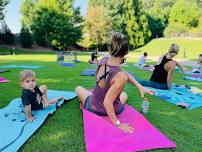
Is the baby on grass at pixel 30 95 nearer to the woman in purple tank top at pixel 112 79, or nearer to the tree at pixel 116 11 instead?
the woman in purple tank top at pixel 112 79

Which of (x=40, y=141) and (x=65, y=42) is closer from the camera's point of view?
(x=40, y=141)

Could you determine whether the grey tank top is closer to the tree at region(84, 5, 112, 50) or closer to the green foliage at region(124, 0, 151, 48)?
the tree at region(84, 5, 112, 50)

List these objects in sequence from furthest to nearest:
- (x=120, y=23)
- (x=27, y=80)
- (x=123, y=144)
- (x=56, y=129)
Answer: (x=120, y=23)
(x=27, y=80)
(x=56, y=129)
(x=123, y=144)

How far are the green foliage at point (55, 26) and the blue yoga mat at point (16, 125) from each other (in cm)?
3865

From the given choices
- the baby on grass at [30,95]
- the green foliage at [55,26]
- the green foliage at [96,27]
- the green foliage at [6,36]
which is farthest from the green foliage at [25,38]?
the baby on grass at [30,95]

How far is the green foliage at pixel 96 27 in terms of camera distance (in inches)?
1807

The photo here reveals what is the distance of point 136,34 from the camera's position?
52688 mm

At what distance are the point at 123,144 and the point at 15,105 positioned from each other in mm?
2713

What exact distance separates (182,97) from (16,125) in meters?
4.27

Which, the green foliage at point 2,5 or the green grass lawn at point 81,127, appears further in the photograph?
the green foliage at point 2,5

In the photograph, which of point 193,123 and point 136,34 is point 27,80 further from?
point 136,34

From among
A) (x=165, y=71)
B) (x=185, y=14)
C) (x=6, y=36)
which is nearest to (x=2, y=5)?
(x=6, y=36)

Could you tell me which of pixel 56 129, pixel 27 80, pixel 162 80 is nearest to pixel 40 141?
pixel 56 129

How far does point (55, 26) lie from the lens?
141 ft
